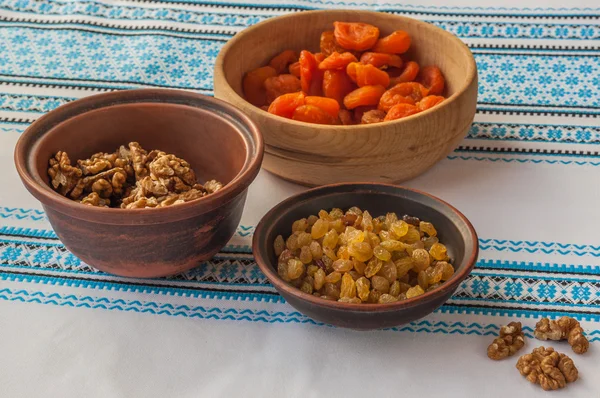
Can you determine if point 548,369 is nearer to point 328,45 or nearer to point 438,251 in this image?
point 438,251

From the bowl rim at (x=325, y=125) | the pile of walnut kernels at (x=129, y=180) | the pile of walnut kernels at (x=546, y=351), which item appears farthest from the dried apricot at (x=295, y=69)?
the pile of walnut kernels at (x=546, y=351)

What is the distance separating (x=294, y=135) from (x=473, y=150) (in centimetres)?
41

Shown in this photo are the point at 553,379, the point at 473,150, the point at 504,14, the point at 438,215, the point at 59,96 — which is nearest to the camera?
the point at 553,379

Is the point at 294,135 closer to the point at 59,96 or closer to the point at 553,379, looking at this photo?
the point at 553,379

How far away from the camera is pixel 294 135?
52.3 inches

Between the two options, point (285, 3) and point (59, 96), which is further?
point (285, 3)

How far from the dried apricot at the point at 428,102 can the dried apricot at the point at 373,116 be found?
0.07 meters

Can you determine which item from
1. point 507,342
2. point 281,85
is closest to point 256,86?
point 281,85

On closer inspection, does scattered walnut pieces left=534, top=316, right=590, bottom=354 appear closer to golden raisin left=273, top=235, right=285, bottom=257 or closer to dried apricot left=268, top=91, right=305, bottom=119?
golden raisin left=273, top=235, right=285, bottom=257

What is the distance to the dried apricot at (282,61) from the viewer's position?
5.36 feet

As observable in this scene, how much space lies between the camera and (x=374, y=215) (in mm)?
1271

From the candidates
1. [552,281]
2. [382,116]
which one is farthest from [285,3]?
[552,281]

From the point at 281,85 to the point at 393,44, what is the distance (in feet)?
0.79

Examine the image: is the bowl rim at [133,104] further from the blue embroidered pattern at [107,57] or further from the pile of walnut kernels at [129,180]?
the blue embroidered pattern at [107,57]
